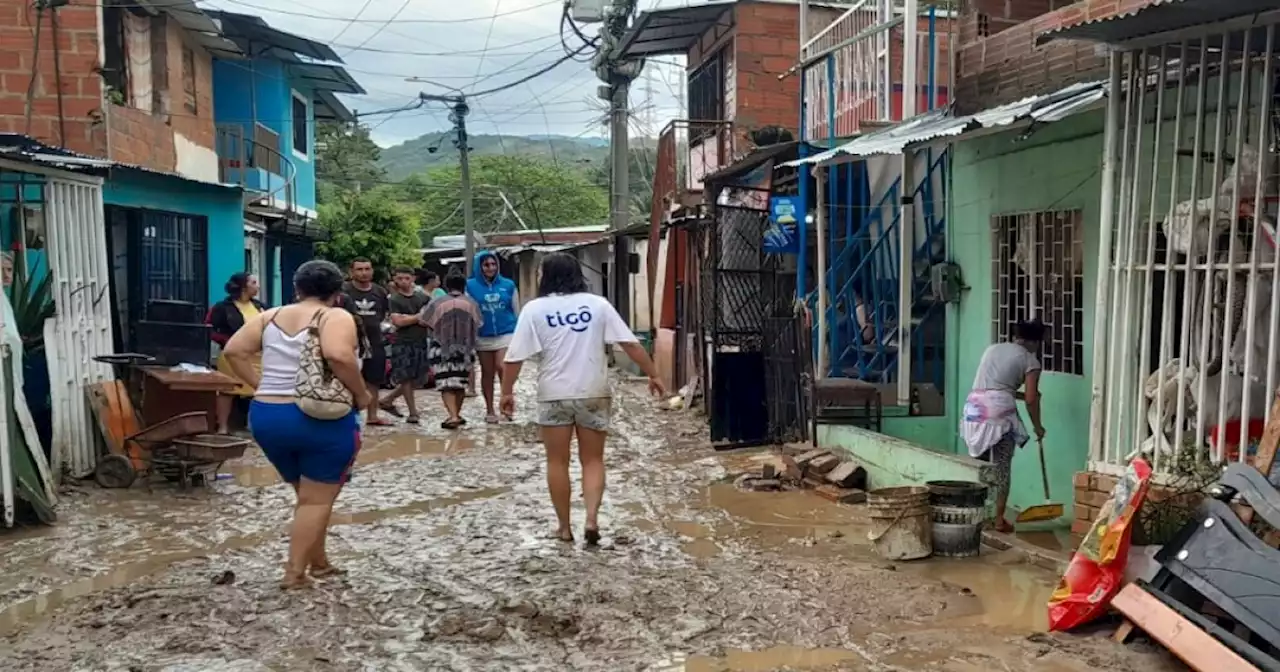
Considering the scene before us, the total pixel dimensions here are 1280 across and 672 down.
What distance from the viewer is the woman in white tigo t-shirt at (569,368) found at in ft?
20.4

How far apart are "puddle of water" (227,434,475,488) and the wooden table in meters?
0.68

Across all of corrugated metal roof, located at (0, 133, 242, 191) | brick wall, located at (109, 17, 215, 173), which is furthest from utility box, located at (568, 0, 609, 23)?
corrugated metal roof, located at (0, 133, 242, 191)

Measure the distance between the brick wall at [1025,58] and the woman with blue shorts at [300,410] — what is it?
5103mm

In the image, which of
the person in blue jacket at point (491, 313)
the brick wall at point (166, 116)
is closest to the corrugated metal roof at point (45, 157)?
the brick wall at point (166, 116)

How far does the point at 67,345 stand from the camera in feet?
25.4

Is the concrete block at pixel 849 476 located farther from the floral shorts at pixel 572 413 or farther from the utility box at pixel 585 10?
the utility box at pixel 585 10

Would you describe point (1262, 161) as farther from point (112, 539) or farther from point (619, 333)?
point (112, 539)

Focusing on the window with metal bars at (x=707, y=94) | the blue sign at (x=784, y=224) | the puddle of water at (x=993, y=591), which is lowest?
the puddle of water at (x=993, y=591)

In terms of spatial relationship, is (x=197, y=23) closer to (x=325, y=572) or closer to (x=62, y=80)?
(x=62, y=80)

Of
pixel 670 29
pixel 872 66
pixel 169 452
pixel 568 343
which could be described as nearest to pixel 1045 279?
pixel 872 66

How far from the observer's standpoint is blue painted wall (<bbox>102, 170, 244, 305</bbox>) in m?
11.3

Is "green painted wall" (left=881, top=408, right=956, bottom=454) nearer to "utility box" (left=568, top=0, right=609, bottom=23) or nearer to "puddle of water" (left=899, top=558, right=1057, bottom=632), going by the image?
"puddle of water" (left=899, top=558, right=1057, bottom=632)

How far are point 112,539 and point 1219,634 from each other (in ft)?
19.1

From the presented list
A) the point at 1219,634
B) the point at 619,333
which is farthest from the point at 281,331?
the point at 1219,634
